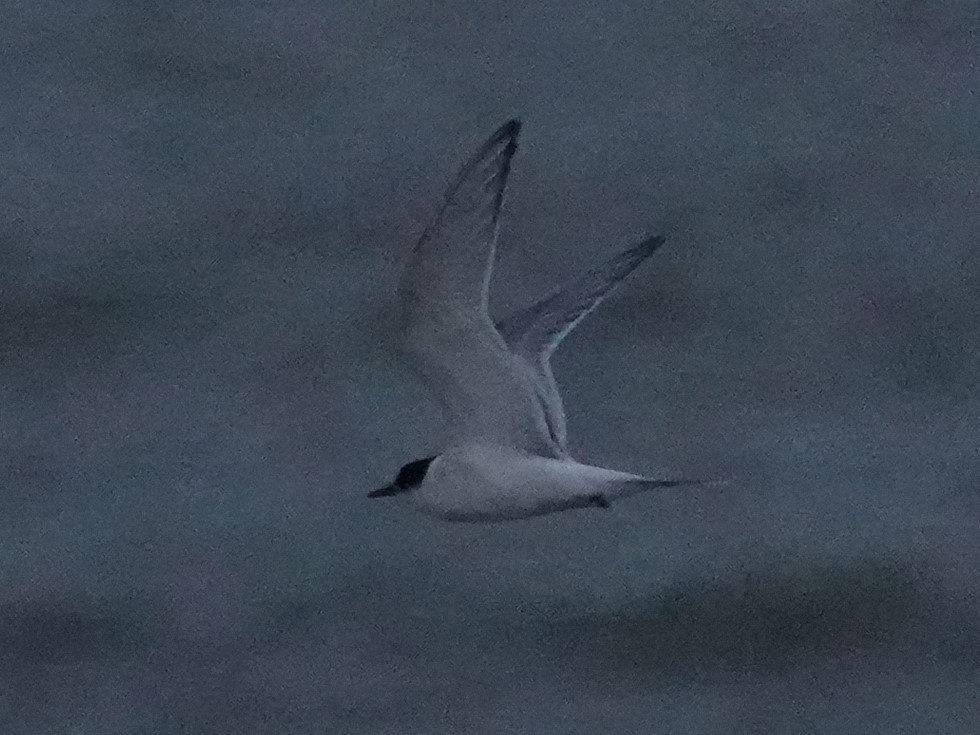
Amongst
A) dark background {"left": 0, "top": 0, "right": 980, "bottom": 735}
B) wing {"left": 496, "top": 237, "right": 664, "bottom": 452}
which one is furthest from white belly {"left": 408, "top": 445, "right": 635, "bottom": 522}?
dark background {"left": 0, "top": 0, "right": 980, "bottom": 735}

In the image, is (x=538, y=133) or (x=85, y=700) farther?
(x=538, y=133)

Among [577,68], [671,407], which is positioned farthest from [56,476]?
[577,68]

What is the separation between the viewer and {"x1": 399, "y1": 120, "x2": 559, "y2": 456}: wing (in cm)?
509

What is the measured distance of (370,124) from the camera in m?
9.29

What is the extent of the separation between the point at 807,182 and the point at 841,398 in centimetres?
159

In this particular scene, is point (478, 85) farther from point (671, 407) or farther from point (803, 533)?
point (803, 533)

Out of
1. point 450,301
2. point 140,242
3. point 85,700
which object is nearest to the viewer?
point 450,301

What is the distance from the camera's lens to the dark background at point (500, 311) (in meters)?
6.90

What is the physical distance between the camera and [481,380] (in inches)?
214

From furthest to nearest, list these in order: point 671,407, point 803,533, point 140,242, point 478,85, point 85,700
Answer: point 478,85 → point 140,242 → point 671,407 → point 803,533 → point 85,700

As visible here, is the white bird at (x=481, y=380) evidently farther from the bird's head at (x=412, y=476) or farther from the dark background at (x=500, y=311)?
the dark background at (x=500, y=311)

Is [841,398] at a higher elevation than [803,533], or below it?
higher

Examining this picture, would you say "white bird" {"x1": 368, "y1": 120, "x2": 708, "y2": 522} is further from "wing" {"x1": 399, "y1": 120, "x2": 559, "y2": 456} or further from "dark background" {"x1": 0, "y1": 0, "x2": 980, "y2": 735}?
"dark background" {"x1": 0, "y1": 0, "x2": 980, "y2": 735}

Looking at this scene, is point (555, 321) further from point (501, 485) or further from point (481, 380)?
point (501, 485)
